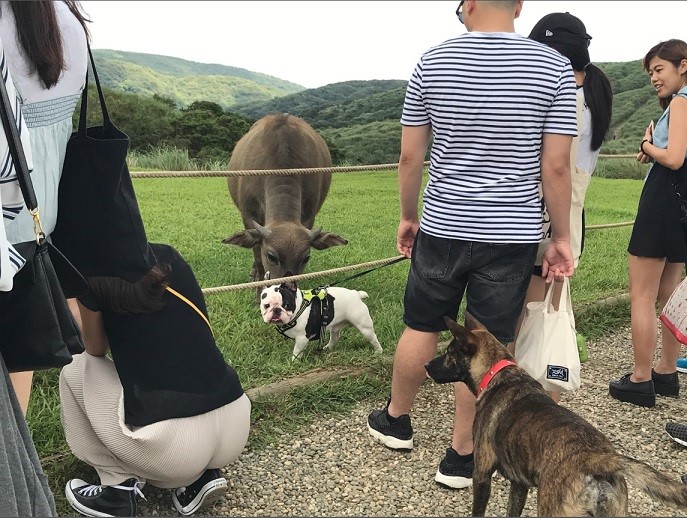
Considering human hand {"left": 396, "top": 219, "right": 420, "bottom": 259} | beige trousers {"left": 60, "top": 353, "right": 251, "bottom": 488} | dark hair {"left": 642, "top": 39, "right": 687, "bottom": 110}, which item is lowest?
beige trousers {"left": 60, "top": 353, "right": 251, "bottom": 488}

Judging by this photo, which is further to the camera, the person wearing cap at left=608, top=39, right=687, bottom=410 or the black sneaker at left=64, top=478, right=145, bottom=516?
the person wearing cap at left=608, top=39, right=687, bottom=410

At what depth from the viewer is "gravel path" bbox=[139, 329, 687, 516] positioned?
2.67 meters

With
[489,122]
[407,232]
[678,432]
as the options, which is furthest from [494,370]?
[678,432]

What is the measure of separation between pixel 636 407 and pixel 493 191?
1931 millimetres

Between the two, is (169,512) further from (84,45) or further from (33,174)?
(84,45)

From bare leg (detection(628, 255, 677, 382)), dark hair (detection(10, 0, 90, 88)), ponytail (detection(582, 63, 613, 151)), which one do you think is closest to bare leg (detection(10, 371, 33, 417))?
dark hair (detection(10, 0, 90, 88))

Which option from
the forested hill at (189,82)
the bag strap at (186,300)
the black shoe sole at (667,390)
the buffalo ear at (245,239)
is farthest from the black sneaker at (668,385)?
the forested hill at (189,82)

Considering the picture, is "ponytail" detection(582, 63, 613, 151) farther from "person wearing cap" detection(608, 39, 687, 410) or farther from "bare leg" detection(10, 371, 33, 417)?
"bare leg" detection(10, 371, 33, 417)

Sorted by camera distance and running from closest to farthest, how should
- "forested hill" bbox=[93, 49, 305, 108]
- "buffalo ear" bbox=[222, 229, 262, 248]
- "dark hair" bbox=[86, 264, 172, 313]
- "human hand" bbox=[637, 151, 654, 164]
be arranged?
1. "dark hair" bbox=[86, 264, 172, 313]
2. "human hand" bbox=[637, 151, 654, 164]
3. "buffalo ear" bbox=[222, 229, 262, 248]
4. "forested hill" bbox=[93, 49, 305, 108]

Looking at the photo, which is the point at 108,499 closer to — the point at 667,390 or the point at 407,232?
the point at 407,232

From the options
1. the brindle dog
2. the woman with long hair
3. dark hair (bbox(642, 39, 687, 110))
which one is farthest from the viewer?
dark hair (bbox(642, 39, 687, 110))

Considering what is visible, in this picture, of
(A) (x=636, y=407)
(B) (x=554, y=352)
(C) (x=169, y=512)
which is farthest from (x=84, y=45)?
(A) (x=636, y=407)

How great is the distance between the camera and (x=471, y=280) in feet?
8.76

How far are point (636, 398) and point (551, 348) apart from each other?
4.17 ft
